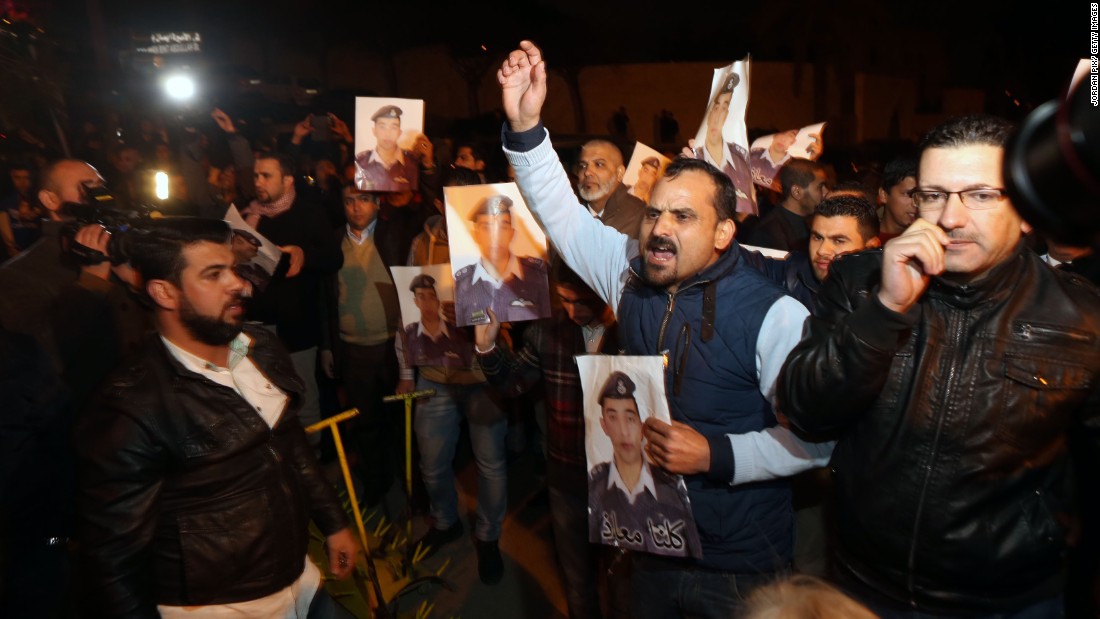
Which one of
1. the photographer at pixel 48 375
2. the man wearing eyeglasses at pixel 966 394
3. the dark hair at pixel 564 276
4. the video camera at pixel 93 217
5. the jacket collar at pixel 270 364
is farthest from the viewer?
the video camera at pixel 93 217

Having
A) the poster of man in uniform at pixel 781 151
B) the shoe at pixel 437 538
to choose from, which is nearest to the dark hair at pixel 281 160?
→ the shoe at pixel 437 538

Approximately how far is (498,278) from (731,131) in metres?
1.59

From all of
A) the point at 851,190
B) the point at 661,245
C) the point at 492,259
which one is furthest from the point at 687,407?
the point at 851,190

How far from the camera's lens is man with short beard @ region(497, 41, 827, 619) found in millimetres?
2227

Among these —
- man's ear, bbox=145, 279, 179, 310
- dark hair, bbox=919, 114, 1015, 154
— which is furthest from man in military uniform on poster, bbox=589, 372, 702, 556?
man's ear, bbox=145, 279, 179, 310

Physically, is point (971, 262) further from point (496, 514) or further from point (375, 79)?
point (375, 79)

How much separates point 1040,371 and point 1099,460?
1.06 ft

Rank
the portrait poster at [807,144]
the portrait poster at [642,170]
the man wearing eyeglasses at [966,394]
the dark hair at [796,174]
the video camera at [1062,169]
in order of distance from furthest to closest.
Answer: the portrait poster at [807,144] < the dark hair at [796,174] < the portrait poster at [642,170] < the man wearing eyeglasses at [966,394] < the video camera at [1062,169]

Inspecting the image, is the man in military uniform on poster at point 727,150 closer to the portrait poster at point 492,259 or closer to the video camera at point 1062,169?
the portrait poster at point 492,259

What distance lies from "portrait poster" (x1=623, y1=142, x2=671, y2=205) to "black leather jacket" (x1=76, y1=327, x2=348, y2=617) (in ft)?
9.26

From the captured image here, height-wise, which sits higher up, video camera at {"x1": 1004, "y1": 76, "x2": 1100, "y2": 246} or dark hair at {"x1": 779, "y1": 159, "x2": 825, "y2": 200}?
dark hair at {"x1": 779, "y1": 159, "x2": 825, "y2": 200}

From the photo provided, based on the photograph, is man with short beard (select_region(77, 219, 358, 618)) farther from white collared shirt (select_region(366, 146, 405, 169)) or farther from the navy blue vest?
white collared shirt (select_region(366, 146, 405, 169))

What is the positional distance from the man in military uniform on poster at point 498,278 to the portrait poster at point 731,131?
4.01 feet

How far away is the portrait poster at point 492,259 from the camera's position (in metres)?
3.32
